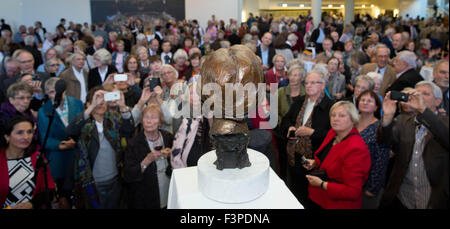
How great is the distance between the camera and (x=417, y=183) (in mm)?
1583

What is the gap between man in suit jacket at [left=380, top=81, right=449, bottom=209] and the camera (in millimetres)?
1096

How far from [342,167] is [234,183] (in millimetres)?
915

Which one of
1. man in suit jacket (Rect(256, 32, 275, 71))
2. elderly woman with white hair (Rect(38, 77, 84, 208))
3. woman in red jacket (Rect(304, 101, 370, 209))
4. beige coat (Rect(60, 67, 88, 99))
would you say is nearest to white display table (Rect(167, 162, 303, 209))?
woman in red jacket (Rect(304, 101, 370, 209))

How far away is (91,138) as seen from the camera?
2.63 meters

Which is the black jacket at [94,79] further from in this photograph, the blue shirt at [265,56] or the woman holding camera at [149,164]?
the blue shirt at [265,56]

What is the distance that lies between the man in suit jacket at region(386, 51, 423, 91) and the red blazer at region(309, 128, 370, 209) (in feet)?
1.46

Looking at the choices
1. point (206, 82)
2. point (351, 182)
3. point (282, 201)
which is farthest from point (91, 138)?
point (351, 182)

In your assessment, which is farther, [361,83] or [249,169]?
[361,83]

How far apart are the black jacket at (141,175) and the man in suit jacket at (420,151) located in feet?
5.42

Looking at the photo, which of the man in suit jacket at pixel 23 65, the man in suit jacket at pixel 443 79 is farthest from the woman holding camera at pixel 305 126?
the man in suit jacket at pixel 23 65

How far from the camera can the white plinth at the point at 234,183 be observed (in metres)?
1.66

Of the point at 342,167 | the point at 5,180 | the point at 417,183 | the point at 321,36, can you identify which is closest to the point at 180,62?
the point at 5,180

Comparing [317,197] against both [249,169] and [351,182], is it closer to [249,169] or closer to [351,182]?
[351,182]
